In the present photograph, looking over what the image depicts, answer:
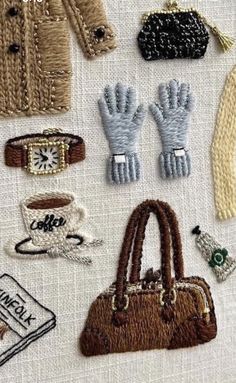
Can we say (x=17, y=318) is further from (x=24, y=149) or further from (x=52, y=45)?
(x=52, y=45)

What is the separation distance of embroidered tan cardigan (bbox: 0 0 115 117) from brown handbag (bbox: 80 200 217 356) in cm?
16

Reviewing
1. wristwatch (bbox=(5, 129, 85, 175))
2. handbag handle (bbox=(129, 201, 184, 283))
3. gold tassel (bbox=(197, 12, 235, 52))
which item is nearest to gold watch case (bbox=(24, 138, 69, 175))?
wristwatch (bbox=(5, 129, 85, 175))

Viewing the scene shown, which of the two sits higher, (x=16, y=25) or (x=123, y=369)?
(x=16, y=25)

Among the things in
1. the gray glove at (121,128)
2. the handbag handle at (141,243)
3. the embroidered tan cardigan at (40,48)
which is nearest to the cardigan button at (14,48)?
the embroidered tan cardigan at (40,48)

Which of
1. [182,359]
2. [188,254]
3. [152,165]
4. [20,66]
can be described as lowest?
[182,359]

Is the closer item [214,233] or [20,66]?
[20,66]

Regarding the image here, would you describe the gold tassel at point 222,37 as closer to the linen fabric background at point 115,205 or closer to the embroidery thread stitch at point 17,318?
the linen fabric background at point 115,205

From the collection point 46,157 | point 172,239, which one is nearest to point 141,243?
point 172,239

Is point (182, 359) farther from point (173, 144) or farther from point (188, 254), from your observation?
point (173, 144)

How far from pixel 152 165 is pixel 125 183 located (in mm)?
37

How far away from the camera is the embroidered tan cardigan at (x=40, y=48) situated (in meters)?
0.62

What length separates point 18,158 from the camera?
2.10 feet

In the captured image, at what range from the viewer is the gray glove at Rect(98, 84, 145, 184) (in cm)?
67

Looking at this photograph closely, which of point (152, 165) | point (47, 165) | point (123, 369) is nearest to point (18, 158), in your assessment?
point (47, 165)
